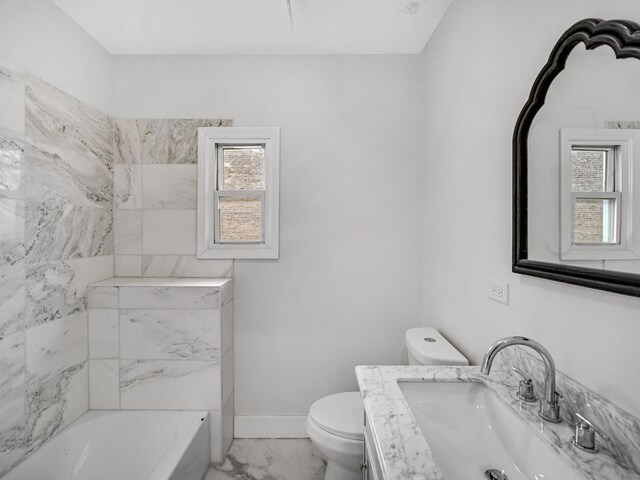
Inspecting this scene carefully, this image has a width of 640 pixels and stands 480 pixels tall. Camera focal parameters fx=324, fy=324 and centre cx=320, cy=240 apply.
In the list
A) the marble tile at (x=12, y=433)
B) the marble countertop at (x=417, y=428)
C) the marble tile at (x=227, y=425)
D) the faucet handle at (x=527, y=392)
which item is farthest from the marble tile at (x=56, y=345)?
the faucet handle at (x=527, y=392)

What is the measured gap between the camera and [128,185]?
7.27 ft

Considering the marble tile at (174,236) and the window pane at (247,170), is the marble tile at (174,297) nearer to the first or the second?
the marble tile at (174,236)

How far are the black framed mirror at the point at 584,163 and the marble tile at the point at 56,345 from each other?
2196 mm

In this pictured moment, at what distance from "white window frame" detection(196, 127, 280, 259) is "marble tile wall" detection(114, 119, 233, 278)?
5cm

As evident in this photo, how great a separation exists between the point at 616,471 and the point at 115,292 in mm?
2252

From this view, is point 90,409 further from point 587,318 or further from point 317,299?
point 587,318

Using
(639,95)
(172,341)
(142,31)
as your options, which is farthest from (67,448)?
(639,95)

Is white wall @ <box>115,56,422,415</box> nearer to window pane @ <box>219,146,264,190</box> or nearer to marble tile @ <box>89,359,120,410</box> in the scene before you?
window pane @ <box>219,146,264,190</box>

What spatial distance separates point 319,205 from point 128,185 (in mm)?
1313

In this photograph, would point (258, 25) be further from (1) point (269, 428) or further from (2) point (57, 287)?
(1) point (269, 428)

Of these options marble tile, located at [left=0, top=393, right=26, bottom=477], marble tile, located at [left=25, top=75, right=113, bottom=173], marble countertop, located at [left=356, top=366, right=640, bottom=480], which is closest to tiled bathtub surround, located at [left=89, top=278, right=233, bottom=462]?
marble tile, located at [left=0, top=393, right=26, bottom=477]

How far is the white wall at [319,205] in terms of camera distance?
2205 millimetres

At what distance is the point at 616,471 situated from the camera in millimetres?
732

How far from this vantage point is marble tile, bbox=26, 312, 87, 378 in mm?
1586
